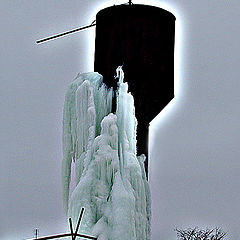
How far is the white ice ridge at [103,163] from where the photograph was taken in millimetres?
12148

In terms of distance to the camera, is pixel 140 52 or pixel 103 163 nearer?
pixel 103 163

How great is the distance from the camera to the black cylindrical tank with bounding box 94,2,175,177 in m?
13.0

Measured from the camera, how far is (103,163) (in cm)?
1254

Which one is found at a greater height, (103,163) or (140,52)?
(140,52)

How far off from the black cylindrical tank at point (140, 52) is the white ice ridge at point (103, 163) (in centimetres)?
23

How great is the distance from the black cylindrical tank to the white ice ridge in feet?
0.75

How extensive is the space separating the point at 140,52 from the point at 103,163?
2175 mm

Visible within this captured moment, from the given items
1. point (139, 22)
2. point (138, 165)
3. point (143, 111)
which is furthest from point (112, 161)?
point (139, 22)

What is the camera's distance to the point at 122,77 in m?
13.0

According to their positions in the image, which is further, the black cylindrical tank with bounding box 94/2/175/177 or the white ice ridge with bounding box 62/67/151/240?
the black cylindrical tank with bounding box 94/2/175/177

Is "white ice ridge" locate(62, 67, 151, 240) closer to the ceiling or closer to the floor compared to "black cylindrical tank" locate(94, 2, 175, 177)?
closer to the floor

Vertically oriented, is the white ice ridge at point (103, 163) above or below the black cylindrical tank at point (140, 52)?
below

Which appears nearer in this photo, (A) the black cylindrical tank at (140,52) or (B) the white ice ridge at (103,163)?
(B) the white ice ridge at (103,163)

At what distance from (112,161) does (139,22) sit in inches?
105
